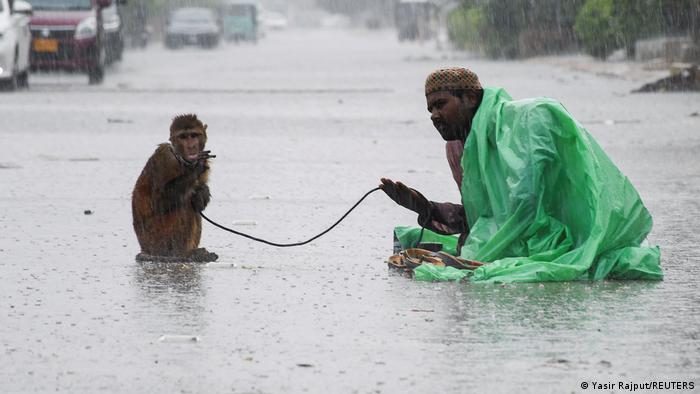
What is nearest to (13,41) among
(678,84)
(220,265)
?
(678,84)

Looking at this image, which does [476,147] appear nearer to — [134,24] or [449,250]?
[449,250]

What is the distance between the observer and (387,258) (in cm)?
840

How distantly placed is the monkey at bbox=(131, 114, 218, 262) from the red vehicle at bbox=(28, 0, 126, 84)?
21.0 m

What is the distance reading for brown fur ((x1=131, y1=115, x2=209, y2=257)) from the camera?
768cm

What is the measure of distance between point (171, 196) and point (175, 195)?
21mm

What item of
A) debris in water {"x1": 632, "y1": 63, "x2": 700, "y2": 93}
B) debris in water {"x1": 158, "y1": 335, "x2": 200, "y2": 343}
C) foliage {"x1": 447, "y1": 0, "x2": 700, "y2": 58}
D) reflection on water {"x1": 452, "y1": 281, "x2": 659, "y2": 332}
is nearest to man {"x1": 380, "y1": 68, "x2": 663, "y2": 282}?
reflection on water {"x1": 452, "y1": 281, "x2": 659, "y2": 332}

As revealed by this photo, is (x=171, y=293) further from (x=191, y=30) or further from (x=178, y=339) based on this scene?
(x=191, y=30)

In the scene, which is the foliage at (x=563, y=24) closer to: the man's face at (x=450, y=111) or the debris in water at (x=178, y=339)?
the man's face at (x=450, y=111)

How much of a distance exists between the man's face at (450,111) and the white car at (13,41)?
56.9 ft

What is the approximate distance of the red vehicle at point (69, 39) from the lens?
1123 inches

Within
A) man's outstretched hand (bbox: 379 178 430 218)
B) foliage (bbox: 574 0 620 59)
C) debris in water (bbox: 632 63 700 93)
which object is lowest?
debris in water (bbox: 632 63 700 93)

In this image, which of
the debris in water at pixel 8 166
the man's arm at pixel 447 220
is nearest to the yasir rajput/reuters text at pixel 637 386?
the man's arm at pixel 447 220

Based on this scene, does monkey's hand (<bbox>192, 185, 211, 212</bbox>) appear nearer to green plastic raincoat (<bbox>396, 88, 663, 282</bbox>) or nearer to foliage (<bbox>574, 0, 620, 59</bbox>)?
green plastic raincoat (<bbox>396, 88, 663, 282</bbox>)

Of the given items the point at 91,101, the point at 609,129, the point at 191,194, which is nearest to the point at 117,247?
the point at 191,194
